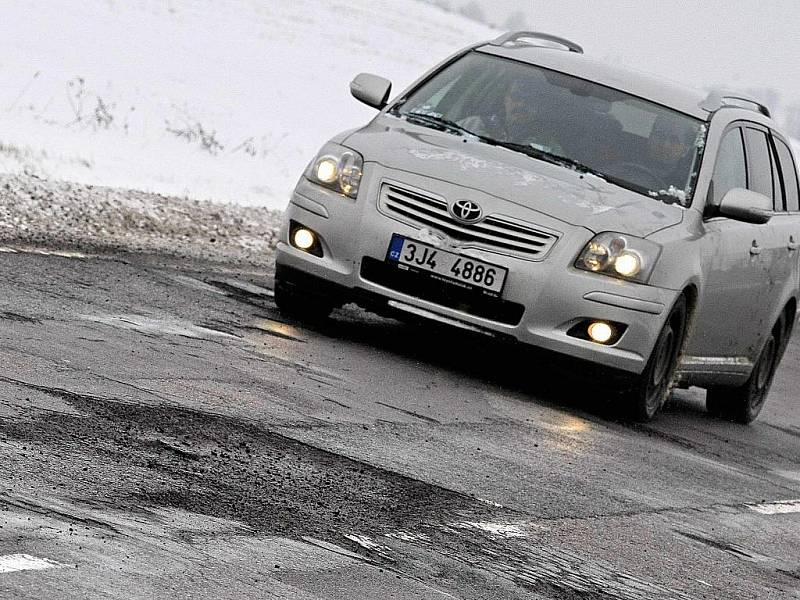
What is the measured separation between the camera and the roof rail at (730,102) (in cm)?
973

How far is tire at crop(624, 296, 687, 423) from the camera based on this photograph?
8.30 m

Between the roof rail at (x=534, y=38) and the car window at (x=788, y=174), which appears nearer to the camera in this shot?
the roof rail at (x=534, y=38)

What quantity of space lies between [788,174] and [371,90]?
2.94m

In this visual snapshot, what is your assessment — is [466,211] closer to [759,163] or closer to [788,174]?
[759,163]

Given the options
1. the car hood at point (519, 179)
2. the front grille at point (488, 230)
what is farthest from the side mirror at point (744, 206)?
the front grille at point (488, 230)

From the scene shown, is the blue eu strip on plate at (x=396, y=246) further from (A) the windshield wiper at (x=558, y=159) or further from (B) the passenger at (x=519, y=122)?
(B) the passenger at (x=519, y=122)

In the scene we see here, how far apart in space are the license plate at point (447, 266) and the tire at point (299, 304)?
688 mm

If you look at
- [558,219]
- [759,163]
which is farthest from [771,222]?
[558,219]

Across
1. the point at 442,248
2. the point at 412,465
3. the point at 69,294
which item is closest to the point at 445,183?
the point at 442,248

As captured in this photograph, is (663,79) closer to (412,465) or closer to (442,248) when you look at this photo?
(442,248)

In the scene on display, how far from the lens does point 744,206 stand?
8.81 metres

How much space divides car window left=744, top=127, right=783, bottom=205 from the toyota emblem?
7.91 feet

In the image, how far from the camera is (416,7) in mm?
78688

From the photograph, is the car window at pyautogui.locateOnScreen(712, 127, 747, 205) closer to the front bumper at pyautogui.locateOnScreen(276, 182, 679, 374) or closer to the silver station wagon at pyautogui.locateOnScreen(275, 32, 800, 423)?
the silver station wagon at pyautogui.locateOnScreen(275, 32, 800, 423)
